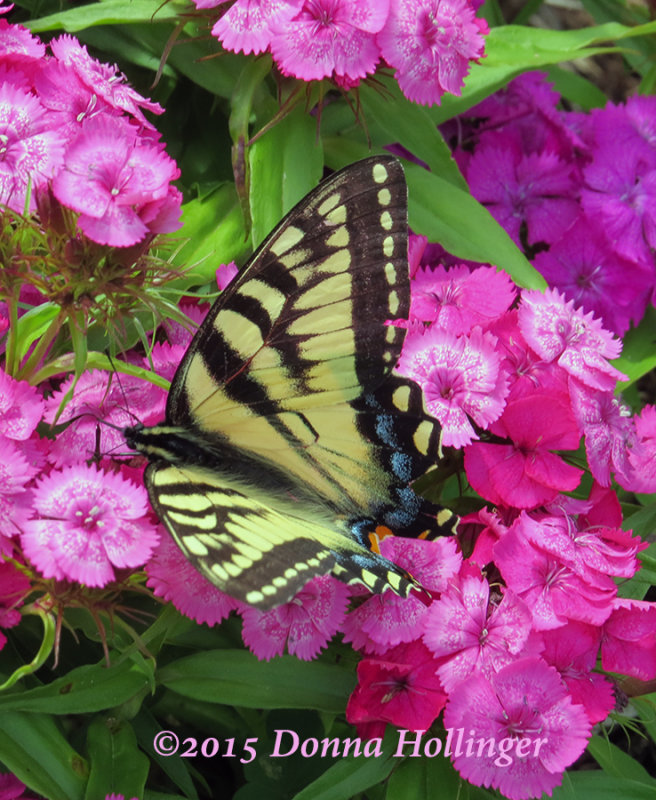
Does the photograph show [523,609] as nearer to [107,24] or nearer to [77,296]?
[77,296]

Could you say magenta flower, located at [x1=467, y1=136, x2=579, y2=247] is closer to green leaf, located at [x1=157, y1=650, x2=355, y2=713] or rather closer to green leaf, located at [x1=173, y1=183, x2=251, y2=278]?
green leaf, located at [x1=173, y1=183, x2=251, y2=278]

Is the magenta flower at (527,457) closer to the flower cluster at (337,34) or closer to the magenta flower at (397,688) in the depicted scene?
the magenta flower at (397,688)

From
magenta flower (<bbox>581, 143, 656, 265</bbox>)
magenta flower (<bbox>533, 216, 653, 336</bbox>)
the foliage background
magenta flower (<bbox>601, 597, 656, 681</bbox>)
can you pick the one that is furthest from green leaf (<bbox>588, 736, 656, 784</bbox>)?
magenta flower (<bbox>581, 143, 656, 265</bbox>)

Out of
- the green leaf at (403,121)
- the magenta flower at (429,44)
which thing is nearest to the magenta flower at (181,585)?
the magenta flower at (429,44)

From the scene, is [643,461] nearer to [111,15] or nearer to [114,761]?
[114,761]

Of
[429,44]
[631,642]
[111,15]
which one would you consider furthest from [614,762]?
[111,15]

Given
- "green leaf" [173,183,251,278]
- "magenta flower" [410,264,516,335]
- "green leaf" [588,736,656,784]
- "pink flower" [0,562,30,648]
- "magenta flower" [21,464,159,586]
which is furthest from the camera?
"green leaf" [173,183,251,278]

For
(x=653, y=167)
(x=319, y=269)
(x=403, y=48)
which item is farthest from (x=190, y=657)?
(x=653, y=167)
